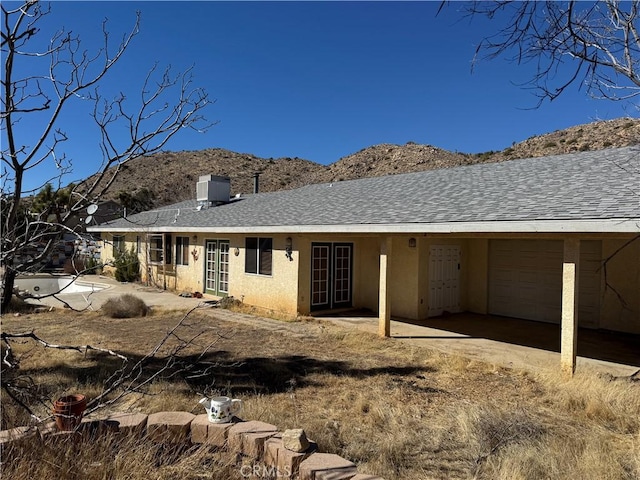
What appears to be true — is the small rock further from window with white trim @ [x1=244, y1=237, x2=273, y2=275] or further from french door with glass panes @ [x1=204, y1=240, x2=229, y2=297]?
french door with glass panes @ [x1=204, y1=240, x2=229, y2=297]

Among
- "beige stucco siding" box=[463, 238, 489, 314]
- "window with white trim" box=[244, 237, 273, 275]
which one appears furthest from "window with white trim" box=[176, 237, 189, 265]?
"beige stucco siding" box=[463, 238, 489, 314]

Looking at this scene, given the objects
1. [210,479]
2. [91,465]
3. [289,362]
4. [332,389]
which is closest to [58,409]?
[91,465]

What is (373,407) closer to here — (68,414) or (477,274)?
(68,414)

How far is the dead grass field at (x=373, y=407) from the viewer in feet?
12.2

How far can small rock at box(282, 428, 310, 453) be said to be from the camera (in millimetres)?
3762

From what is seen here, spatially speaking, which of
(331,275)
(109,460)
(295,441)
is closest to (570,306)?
(295,441)

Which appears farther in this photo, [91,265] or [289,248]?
[91,265]

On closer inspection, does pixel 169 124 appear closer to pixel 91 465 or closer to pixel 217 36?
pixel 91 465

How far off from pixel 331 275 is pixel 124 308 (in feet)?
19.8

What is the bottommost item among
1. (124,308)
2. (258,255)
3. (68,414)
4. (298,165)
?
(124,308)

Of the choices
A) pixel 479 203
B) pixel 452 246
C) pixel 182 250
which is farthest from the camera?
pixel 182 250

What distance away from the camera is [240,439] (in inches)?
159

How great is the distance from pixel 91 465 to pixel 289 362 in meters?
4.92

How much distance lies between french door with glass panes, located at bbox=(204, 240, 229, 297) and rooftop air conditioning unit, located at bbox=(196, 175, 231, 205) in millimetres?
5053
